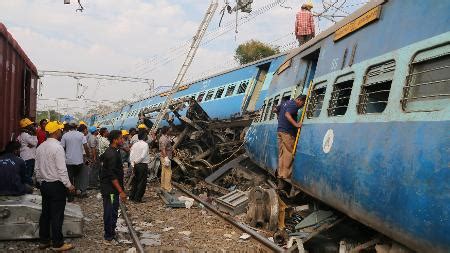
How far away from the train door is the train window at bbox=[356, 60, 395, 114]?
1158cm

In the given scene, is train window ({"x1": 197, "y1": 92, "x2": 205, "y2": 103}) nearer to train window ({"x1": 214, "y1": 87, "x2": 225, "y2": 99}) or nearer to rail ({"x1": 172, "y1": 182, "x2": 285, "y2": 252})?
train window ({"x1": 214, "y1": 87, "x2": 225, "y2": 99})

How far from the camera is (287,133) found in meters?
7.54

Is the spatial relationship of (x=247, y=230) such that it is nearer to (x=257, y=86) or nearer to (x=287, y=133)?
(x=287, y=133)

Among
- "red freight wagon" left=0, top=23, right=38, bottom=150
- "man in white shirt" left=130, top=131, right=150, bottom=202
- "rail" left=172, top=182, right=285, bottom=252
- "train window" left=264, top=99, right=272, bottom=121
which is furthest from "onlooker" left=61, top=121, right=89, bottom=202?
"train window" left=264, top=99, right=272, bottom=121

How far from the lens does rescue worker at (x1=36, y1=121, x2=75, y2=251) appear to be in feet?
20.4

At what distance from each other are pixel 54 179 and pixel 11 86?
3588 millimetres

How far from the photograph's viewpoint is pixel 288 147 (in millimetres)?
7469

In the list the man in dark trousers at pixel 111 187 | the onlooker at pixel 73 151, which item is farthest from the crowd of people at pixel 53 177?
the onlooker at pixel 73 151

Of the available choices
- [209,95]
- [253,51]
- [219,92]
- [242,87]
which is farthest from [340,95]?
[253,51]

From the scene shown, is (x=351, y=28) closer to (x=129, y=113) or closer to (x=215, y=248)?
(x=215, y=248)

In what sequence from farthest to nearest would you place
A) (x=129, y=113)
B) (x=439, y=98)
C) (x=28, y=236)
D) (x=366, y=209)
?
(x=129, y=113)
(x=28, y=236)
(x=366, y=209)
(x=439, y=98)

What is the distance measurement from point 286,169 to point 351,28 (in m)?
2.49

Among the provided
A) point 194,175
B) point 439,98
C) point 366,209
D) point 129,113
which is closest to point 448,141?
point 439,98

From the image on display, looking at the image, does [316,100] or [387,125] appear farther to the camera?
[316,100]
